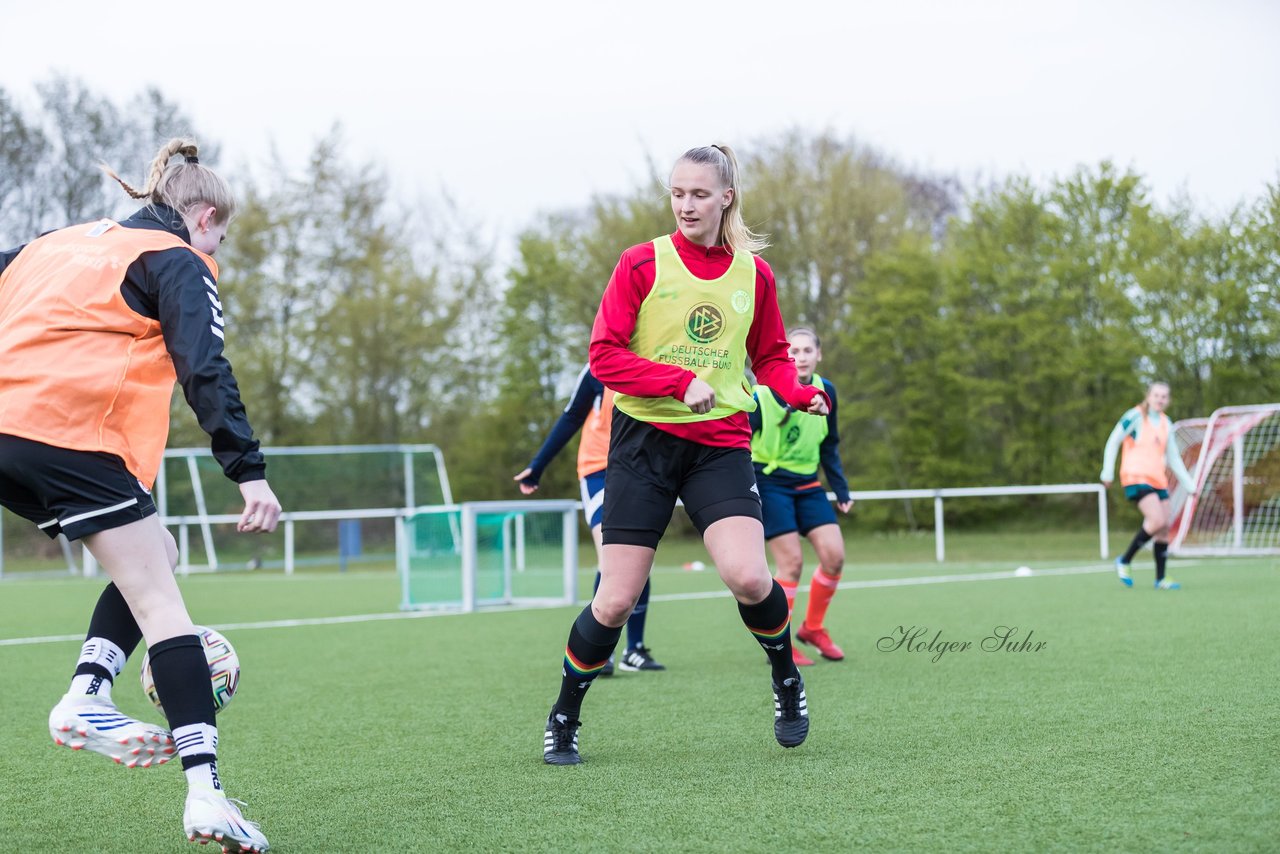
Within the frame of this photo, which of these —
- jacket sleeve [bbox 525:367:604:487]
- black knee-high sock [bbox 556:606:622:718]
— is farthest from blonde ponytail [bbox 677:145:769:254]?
jacket sleeve [bbox 525:367:604:487]

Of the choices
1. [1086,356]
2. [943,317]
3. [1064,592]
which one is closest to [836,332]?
[943,317]

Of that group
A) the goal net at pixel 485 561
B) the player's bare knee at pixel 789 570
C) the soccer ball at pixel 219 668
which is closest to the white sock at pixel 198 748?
the soccer ball at pixel 219 668

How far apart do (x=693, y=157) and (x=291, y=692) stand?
364cm

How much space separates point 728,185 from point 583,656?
161 centimetres

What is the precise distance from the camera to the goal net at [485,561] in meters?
11.9

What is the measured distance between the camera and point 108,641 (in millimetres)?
3441

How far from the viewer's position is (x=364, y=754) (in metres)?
4.63

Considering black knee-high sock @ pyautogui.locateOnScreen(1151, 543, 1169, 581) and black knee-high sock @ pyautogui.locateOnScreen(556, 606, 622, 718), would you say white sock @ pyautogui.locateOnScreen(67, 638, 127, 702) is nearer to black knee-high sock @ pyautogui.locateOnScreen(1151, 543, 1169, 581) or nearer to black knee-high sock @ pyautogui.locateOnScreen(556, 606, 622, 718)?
black knee-high sock @ pyautogui.locateOnScreen(556, 606, 622, 718)

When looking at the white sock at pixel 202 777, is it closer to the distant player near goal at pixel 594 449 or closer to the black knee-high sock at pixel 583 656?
the black knee-high sock at pixel 583 656

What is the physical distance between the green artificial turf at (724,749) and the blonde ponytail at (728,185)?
5.51 ft

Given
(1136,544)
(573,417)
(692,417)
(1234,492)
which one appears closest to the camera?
(692,417)

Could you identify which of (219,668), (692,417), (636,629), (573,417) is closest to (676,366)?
(692,417)

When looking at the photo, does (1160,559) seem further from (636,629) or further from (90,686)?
(90,686)

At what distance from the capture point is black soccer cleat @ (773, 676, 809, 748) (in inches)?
170
